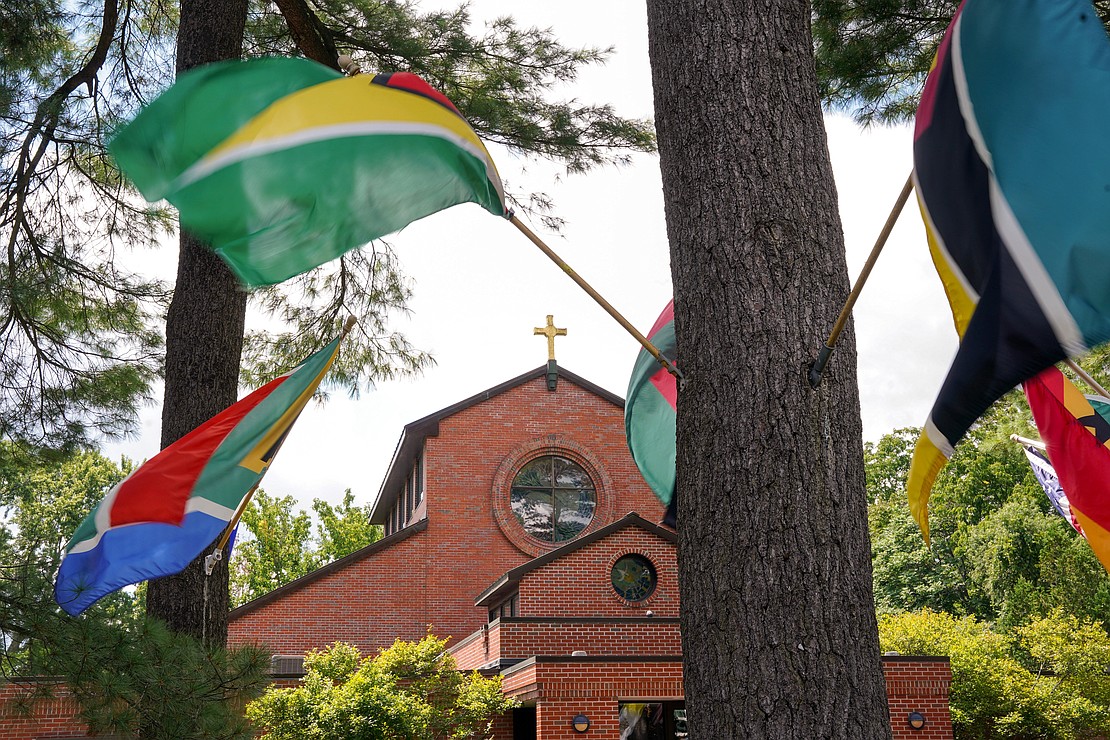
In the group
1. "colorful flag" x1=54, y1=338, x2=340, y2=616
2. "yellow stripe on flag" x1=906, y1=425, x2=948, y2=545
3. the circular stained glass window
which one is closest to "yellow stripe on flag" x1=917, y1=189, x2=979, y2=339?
"yellow stripe on flag" x1=906, y1=425, x2=948, y2=545

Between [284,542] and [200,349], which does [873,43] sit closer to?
[200,349]

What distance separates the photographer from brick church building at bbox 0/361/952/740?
19.6 meters

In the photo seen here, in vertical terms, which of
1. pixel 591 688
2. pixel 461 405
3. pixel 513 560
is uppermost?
pixel 461 405

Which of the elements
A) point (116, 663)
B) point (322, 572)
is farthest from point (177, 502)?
point (322, 572)

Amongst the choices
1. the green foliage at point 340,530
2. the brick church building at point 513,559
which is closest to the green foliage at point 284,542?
the green foliage at point 340,530

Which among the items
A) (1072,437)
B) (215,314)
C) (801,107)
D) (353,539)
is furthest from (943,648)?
(353,539)

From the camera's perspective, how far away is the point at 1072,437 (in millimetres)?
6465

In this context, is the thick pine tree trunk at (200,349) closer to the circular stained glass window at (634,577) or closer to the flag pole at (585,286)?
the flag pole at (585,286)

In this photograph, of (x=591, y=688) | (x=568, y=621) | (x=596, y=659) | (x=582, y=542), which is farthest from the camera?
(x=582, y=542)

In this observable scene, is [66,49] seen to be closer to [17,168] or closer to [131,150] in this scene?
[17,168]

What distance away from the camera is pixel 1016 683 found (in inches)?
842

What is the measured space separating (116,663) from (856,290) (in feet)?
13.3

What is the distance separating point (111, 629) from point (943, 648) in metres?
20.0

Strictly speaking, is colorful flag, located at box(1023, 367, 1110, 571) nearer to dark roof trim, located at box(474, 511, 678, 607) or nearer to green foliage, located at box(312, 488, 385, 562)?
dark roof trim, located at box(474, 511, 678, 607)
